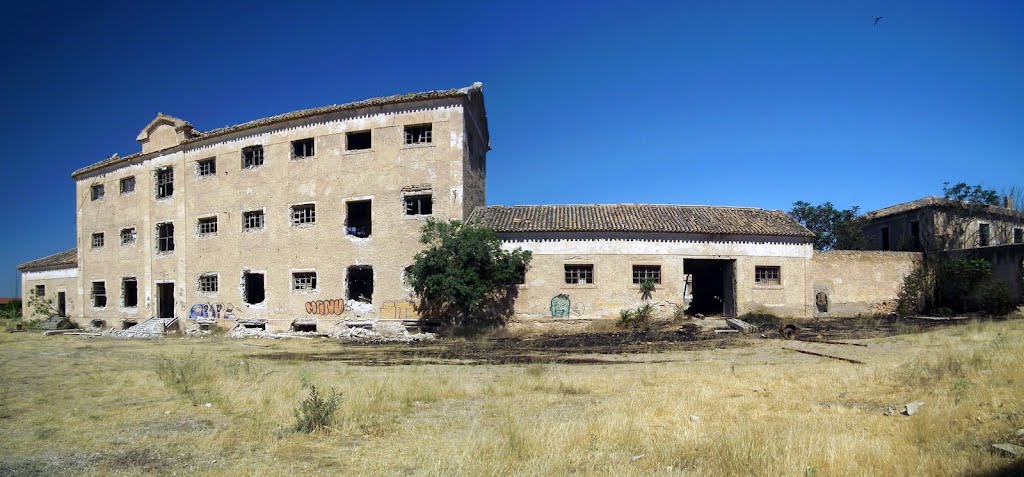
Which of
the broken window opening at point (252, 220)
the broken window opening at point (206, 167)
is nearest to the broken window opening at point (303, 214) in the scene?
the broken window opening at point (252, 220)

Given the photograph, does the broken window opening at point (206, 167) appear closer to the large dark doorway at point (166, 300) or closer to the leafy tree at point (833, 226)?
the large dark doorway at point (166, 300)

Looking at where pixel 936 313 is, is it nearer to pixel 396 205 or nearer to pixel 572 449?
pixel 396 205

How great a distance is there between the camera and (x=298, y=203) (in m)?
25.1

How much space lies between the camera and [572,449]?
6160 millimetres

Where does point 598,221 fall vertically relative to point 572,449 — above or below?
above

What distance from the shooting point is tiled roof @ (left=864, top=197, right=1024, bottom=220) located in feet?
99.2

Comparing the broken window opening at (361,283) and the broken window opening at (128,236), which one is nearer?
the broken window opening at (361,283)

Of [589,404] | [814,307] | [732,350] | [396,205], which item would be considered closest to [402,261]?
[396,205]

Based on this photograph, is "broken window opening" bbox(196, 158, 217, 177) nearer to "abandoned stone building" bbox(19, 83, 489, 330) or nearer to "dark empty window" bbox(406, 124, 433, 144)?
"abandoned stone building" bbox(19, 83, 489, 330)

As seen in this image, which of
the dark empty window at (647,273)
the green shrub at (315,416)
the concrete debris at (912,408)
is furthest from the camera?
the dark empty window at (647,273)

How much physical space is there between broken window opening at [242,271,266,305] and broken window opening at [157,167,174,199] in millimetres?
6352

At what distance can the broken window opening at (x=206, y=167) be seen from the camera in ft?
90.0

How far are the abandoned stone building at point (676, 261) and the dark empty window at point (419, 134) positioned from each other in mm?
3818

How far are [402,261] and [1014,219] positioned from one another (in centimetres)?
3536
